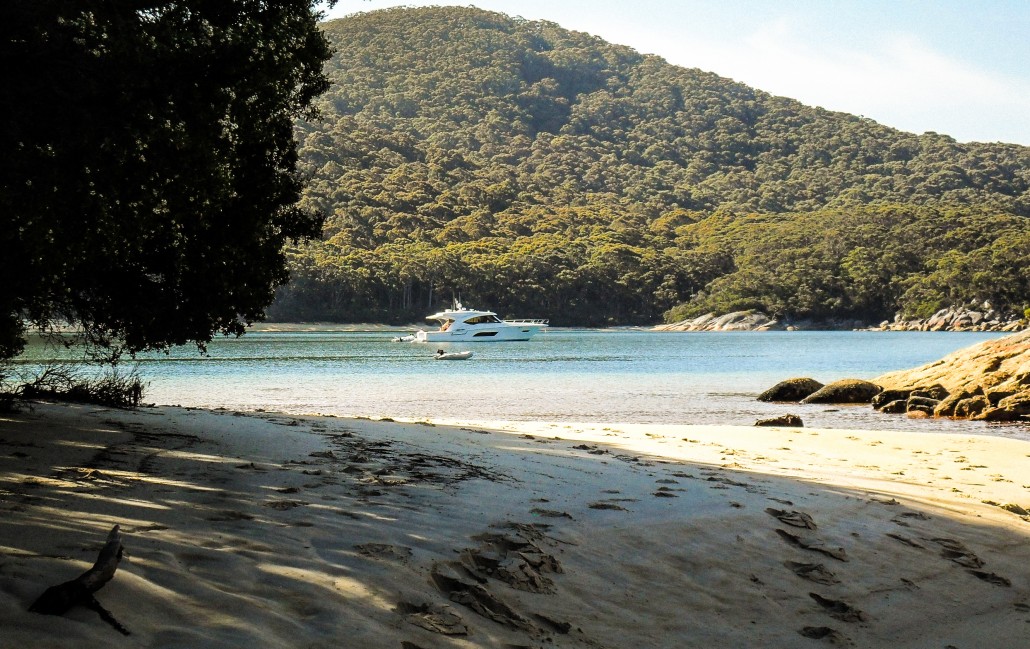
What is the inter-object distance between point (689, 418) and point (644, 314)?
341 ft

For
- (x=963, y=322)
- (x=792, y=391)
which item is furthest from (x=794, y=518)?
(x=963, y=322)

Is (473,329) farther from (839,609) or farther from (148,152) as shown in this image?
(839,609)

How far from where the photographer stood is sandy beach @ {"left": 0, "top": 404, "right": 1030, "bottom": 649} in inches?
170

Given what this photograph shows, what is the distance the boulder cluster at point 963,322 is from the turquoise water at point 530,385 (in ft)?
187

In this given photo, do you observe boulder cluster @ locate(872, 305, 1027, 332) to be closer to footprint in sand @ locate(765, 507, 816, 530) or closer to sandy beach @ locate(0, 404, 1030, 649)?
sandy beach @ locate(0, 404, 1030, 649)

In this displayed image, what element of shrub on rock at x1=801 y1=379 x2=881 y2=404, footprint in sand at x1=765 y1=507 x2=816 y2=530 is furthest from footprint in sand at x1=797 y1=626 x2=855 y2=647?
shrub on rock at x1=801 y1=379 x2=881 y2=404

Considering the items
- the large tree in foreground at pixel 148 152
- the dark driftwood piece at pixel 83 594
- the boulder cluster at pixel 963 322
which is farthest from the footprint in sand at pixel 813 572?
the boulder cluster at pixel 963 322

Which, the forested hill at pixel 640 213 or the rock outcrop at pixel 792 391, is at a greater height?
the forested hill at pixel 640 213

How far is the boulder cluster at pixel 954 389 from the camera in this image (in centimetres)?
2091

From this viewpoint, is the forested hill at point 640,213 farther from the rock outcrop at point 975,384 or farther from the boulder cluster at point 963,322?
the rock outcrop at point 975,384

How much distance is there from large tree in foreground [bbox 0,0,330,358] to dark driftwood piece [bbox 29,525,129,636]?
120 inches

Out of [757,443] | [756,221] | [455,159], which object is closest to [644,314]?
[756,221]

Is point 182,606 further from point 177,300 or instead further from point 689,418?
point 689,418

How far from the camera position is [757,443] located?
555 inches
